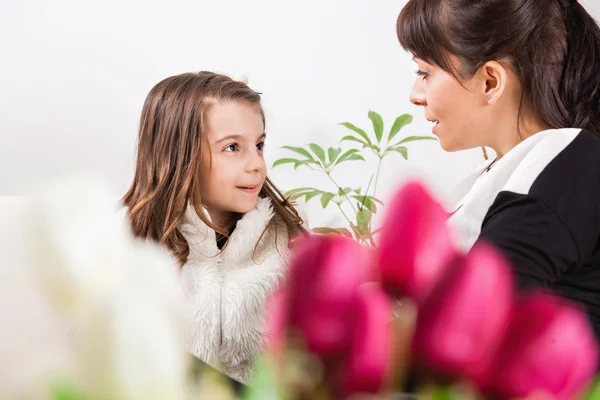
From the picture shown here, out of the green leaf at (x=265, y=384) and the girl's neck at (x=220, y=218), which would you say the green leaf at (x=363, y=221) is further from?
the green leaf at (x=265, y=384)

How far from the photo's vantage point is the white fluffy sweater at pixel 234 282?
1.36 metres

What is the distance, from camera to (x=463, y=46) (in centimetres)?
113

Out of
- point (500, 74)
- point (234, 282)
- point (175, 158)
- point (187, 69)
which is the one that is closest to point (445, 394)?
point (500, 74)

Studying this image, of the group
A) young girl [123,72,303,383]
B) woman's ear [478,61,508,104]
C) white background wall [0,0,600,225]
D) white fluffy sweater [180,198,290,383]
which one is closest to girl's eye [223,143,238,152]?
young girl [123,72,303,383]

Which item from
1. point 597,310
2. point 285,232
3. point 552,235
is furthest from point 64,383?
point 285,232

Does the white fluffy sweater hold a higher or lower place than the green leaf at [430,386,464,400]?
lower

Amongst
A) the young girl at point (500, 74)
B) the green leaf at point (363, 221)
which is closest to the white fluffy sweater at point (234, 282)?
the young girl at point (500, 74)

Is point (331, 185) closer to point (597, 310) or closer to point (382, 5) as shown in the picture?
point (382, 5)

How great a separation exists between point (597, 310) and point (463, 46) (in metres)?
0.44

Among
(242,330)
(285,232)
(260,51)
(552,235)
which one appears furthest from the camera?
(260,51)

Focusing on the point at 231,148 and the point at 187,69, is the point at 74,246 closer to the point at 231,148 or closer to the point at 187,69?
the point at 231,148

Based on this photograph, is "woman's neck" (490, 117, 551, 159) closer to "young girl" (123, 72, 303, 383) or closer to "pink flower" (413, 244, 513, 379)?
"young girl" (123, 72, 303, 383)

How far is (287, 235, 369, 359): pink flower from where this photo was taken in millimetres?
120

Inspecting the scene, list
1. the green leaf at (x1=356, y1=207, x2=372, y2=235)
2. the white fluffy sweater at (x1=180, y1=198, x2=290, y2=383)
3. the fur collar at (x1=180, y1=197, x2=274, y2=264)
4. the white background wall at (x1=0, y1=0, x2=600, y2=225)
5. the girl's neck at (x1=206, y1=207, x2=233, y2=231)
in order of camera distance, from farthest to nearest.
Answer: the white background wall at (x1=0, y1=0, x2=600, y2=225), the green leaf at (x1=356, y1=207, x2=372, y2=235), the girl's neck at (x1=206, y1=207, x2=233, y2=231), the fur collar at (x1=180, y1=197, x2=274, y2=264), the white fluffy sweater at (x1=180, y1=198, x2=290, y2=383)
